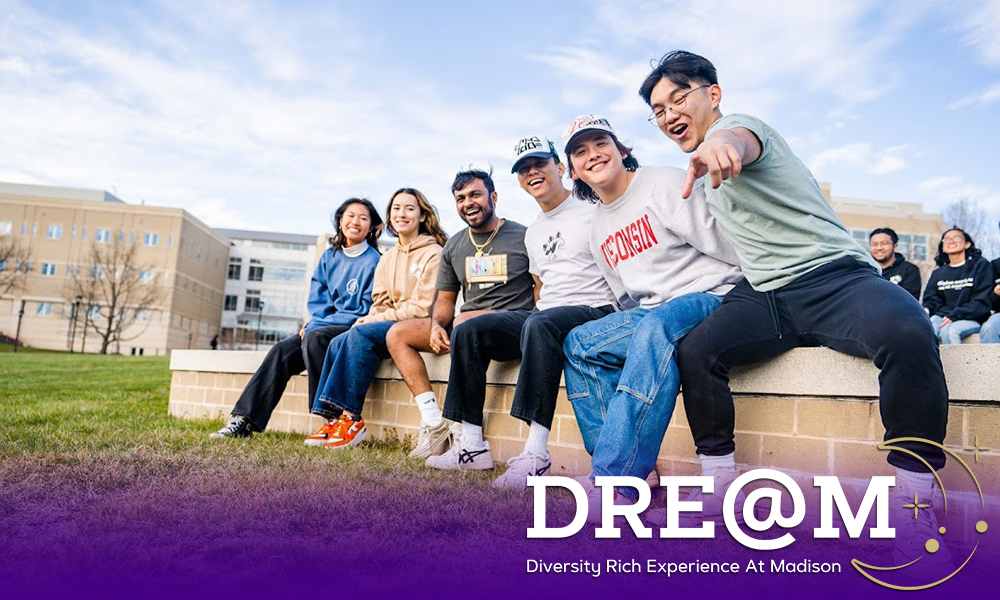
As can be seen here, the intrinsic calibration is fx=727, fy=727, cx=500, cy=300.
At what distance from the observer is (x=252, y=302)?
72125 mm

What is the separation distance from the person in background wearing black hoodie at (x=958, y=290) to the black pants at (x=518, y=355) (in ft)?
15.7

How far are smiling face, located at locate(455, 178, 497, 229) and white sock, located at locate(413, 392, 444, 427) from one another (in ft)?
3.60

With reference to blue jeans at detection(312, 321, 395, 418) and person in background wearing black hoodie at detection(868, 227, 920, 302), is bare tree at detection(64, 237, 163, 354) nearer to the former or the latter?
blue jeans at detection(312, 321, 395, 418)

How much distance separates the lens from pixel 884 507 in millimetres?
2234

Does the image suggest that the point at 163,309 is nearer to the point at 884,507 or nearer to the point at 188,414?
the point at 188,414

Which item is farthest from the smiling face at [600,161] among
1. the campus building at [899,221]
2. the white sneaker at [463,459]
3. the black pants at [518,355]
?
the campus building at [899,221]

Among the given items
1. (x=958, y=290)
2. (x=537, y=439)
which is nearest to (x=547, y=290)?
(x=537, y=439)

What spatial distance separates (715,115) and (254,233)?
77093 mm

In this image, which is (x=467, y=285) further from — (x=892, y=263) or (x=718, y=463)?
(x=892, y=263)

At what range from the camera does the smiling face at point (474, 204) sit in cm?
450

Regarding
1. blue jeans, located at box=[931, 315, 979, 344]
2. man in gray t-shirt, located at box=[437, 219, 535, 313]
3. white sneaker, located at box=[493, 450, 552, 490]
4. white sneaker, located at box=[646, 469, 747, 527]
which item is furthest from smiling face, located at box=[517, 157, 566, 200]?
blue jeans, located at box=[931, 315, 979, 344]

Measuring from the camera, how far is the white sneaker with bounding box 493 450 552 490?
3100 mm

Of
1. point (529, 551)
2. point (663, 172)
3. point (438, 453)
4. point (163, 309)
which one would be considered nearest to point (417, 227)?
point (438, 453)

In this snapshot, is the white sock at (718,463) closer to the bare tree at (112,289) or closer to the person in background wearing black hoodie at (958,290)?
the person in background wearing black hoodie at (958,290)
